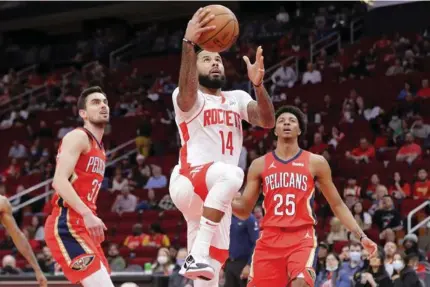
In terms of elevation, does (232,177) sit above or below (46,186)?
above

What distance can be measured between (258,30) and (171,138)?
15.2 ft

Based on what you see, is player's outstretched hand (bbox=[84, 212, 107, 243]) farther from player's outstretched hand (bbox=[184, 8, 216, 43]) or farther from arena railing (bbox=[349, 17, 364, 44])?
arena railing (bbox=[349, 17, 364, 44])

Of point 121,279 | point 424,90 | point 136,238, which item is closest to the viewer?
point 121,279

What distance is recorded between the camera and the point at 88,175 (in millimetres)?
7344

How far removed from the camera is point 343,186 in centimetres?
1622

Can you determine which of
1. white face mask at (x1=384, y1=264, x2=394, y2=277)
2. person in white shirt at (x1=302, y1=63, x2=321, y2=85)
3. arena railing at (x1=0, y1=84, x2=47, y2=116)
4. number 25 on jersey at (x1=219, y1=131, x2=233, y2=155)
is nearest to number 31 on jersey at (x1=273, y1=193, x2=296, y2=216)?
number 25 on jersey at (x1=219, y1=131, x2=233, y2=155)

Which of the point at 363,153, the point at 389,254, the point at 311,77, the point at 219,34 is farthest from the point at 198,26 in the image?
the point at 311,77

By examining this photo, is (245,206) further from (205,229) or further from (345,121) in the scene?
(345,121)

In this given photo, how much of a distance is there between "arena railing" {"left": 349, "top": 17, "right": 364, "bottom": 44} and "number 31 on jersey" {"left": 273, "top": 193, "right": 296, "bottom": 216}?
15.3 metres

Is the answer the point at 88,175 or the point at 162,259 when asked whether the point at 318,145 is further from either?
the point at 88,175

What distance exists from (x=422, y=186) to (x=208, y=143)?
9.26 metres

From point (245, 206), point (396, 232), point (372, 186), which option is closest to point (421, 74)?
point (372, 186)

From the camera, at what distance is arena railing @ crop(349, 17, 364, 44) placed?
23.0 metres

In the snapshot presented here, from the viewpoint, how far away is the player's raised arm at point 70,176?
22.8 ft
